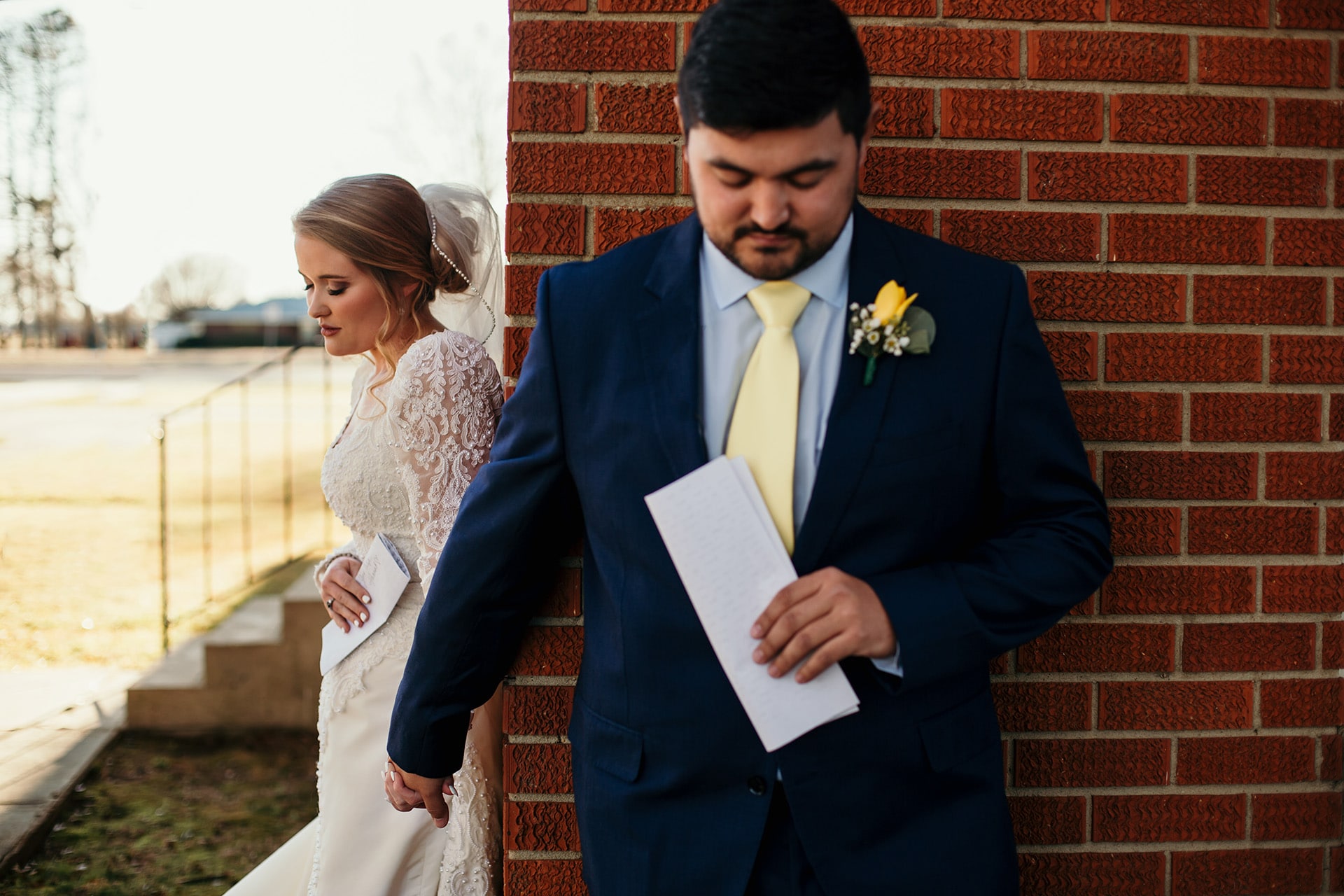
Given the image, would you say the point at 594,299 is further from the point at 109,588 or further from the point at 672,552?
the point at 109,588

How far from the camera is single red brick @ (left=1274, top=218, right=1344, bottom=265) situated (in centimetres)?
205

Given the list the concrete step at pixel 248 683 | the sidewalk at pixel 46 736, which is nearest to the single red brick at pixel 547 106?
the sidewalk at pixel 46 736

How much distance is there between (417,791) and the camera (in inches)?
76.2

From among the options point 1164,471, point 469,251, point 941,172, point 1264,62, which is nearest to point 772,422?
point 941,172

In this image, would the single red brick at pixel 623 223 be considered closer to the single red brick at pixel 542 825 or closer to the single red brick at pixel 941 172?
the single red brick at pixel 941 172

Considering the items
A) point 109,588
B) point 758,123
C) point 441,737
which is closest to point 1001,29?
point 758,123

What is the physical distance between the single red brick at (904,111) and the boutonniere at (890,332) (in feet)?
1.82

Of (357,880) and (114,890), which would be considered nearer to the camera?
(357,880)

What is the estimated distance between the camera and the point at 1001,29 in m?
1.99

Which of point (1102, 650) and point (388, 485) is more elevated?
point (388, 485)

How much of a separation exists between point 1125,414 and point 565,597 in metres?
1.13

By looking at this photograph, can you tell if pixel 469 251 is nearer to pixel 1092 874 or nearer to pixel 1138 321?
pixel 1138 321

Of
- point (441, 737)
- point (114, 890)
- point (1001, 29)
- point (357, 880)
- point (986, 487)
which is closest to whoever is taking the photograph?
point (986, 487)

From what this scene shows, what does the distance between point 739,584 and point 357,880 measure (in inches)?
59.8
